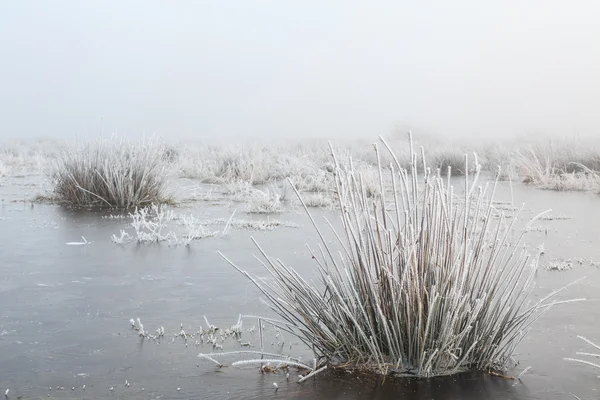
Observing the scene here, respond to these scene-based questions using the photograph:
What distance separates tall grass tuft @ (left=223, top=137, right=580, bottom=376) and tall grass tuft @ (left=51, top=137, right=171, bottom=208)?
25.7 ft

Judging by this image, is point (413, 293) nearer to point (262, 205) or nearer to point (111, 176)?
point (262, 205)

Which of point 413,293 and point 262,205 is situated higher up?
point 413,293

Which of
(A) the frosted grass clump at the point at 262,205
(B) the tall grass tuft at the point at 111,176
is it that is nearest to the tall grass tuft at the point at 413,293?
(A) the frosted grass clump at the point at 262,205

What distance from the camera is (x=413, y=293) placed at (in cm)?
346

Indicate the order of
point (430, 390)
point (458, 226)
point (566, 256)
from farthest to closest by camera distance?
point (566, 256), point (458, 226), point (430, 390)

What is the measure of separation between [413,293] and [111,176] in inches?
331

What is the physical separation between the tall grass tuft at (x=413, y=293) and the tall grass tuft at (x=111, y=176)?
7844mm

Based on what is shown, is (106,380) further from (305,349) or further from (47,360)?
(305,349)

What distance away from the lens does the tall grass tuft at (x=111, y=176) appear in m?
11.1

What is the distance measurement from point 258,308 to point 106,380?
1631mm

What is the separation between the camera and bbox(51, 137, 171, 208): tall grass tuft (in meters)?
11.1

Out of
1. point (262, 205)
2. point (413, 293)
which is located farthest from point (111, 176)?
point (413, 293)

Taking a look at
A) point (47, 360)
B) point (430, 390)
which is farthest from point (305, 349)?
point (47, 360)

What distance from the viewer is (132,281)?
19.3 ft
